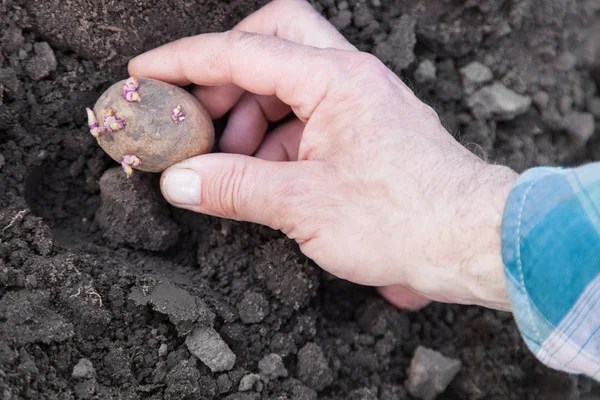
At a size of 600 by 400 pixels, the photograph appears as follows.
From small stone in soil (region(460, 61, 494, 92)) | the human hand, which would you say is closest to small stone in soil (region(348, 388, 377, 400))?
the human hand

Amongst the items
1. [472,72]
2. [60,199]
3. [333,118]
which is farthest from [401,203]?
[60,199]

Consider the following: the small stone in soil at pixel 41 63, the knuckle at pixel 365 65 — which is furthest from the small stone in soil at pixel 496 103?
the small stone in soil at pixel 41 63

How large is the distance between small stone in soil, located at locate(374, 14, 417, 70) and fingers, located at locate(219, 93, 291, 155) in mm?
625

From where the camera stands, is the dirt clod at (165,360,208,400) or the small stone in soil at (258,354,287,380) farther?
the small stone in soil at (258,354,287,380)

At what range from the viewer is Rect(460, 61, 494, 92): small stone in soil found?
3.28 meters

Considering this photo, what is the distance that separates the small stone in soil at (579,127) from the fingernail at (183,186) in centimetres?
238

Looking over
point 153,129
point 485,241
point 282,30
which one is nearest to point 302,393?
point 485,241

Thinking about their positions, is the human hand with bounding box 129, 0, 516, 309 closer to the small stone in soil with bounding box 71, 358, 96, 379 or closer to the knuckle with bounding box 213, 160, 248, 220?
the knuckle with bounding box 213, 160, 248, 220

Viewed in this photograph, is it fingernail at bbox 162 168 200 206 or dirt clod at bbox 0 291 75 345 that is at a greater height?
fingernail at bbox 162 168 200 206

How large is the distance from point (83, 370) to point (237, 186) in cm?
94

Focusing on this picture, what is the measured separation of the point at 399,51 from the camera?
306 centimetres

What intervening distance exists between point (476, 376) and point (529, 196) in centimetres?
119

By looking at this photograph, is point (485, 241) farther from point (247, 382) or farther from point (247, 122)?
point (247, 122)

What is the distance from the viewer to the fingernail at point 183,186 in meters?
2.41
